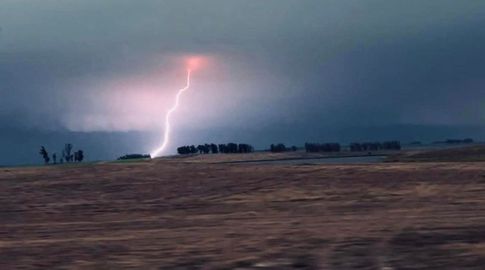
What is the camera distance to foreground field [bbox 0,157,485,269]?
1484 centimetres

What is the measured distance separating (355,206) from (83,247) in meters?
9.67

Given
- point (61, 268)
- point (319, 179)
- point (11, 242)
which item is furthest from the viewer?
point (319, 179)

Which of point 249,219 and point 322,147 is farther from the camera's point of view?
point 322,147

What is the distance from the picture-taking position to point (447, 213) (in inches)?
835

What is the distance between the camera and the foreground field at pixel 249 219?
14.8 meters

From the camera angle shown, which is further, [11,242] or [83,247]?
[11,242]

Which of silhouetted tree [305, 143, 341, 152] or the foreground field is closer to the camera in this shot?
the foreground field

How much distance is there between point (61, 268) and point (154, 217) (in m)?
8.82

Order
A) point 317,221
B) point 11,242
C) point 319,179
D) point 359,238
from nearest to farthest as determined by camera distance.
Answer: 1. point 359,238
2. point 11,242
3. point 317,221
4. point 319,179

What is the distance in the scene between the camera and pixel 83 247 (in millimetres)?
16984

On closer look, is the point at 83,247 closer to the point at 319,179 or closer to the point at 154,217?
the point at 154,217

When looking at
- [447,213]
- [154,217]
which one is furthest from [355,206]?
[154,217]

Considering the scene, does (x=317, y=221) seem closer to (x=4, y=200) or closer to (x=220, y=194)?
(x=220, y=194)

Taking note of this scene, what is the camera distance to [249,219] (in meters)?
21.6
